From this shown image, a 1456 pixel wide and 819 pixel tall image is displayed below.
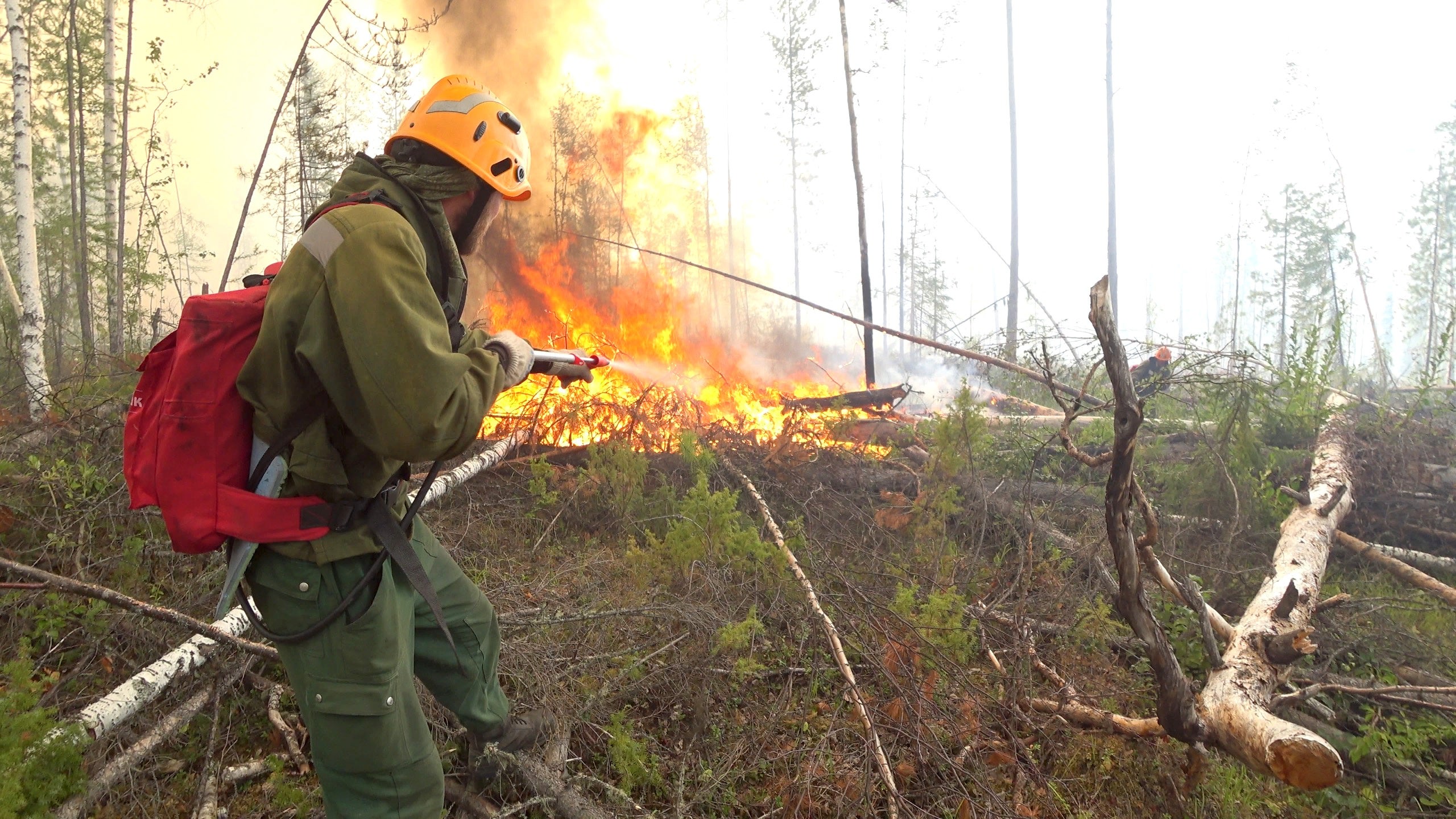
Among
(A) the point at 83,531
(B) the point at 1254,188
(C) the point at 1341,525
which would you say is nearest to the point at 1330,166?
(B) the point at 1254,188

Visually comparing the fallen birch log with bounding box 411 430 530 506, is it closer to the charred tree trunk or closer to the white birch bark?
the charred tree trunk

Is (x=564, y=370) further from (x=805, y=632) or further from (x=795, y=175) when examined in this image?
(x=795, y=175)

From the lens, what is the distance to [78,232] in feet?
41.1

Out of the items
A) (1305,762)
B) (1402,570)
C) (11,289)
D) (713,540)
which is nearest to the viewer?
(1305,762)

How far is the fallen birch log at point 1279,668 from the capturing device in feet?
8.13

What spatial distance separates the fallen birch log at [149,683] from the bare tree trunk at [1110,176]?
1712 cm

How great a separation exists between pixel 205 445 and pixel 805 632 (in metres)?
3.01

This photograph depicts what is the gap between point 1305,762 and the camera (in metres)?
2.44

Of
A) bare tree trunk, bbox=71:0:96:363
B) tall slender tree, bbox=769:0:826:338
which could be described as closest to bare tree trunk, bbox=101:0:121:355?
bare tree trunk, bbox=71:0:96:363

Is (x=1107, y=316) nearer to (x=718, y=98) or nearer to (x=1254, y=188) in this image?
(x=718, y=98)

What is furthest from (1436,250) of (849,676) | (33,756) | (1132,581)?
(33,756)

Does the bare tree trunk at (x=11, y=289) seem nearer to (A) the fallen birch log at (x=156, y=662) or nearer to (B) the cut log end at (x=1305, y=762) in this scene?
(A) the fallen birch log at (x=156, y=662)

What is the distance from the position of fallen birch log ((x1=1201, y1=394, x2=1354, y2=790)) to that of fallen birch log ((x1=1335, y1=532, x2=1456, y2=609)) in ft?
0.98

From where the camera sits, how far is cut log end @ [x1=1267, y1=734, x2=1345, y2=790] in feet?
7.85
